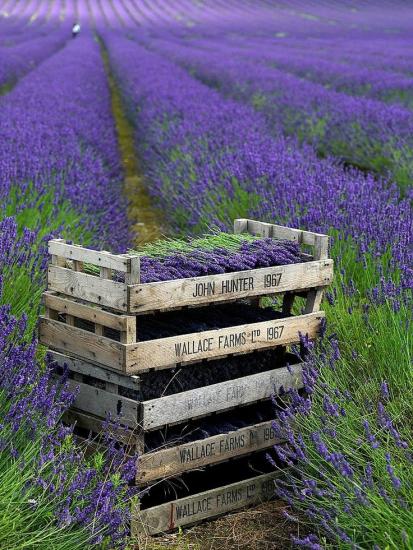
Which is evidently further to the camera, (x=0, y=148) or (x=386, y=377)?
(x=0, y=148)

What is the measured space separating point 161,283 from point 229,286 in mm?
286

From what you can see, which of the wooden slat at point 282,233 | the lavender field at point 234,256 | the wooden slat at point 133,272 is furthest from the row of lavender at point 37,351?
the wooden slat at point 282,233

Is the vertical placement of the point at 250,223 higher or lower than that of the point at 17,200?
higher

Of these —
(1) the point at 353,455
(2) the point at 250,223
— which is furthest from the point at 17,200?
(1) the point at 353,455

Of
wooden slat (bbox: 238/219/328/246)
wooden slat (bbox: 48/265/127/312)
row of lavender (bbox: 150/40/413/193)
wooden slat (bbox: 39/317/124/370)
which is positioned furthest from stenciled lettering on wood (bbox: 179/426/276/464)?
row of lavender (bbox: 150/40/413/193)

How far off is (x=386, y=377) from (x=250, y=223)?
3.29 feet

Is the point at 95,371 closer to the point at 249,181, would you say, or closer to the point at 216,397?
the point at 216,397

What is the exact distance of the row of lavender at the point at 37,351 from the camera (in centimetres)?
223

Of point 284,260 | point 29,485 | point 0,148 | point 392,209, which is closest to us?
point 29,485

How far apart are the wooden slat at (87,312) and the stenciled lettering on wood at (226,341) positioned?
0.65ft

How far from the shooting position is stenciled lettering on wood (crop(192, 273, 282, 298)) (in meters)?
2.77

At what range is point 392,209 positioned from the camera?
13.8ft

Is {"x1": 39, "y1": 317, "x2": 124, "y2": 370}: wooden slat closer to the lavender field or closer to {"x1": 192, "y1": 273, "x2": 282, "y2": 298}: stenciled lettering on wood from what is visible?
the lavender field

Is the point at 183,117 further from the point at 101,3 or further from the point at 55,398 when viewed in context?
the point at 101,3
